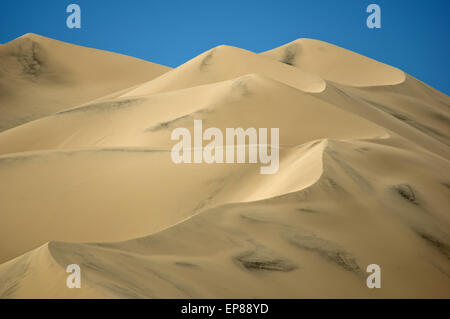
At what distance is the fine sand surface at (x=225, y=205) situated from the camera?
382cm

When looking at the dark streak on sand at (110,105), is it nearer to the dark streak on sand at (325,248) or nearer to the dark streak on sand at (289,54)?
the dark streak on sand at (325,248)

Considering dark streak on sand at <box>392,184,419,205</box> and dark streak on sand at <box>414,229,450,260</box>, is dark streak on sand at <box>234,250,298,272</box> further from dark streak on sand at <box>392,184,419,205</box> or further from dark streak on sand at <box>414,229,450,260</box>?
dark streak on sand at <box>392,184,419,205</box>

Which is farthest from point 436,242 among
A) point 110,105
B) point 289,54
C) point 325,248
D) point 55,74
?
point 55,74

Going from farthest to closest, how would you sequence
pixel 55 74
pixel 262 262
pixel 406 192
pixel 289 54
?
pixel 55 74 < pixel 289 54 < pixel 406 192 < pixel 262 262

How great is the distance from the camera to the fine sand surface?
3816mm

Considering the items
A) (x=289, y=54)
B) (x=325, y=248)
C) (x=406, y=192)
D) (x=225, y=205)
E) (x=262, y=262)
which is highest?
(x=289, y=54)

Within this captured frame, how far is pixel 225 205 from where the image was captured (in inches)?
207

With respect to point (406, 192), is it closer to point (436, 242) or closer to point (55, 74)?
point (436, 242)

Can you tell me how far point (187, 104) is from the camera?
12.4 meters

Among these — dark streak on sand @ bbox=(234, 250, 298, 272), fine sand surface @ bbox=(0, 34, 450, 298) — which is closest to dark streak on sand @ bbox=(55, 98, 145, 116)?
fine sand surface @ bbox=(0, 34, 450, 298)

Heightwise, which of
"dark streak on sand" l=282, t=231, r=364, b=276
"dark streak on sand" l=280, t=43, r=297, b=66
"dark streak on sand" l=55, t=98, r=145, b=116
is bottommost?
"dark streak on sand" l=282, t=231, r=364, b=276

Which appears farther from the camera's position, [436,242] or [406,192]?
[406,192]
